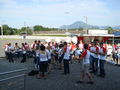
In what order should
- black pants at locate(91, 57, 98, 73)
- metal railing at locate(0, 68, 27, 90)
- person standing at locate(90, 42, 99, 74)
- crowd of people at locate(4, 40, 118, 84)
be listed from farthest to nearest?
black pants at locate(91, 57, 98, 73), person standing at locate(90, 42, 99, 74), crowd of people at locate(4, 40, 118, 84), metal railing at locate(0, 68, 27, 90)

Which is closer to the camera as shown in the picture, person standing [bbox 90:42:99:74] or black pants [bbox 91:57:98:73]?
person standing [bbox 90:42:99:74]

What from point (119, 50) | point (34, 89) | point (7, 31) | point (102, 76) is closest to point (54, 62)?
point (102, 76)

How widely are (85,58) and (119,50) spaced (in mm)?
10924

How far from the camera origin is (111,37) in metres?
36.1

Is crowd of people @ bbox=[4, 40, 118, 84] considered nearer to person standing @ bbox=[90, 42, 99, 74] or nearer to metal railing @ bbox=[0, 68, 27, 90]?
person standing @ bbox=[90, 42, 99, 74]

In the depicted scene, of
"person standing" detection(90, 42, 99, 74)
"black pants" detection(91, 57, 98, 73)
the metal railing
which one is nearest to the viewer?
the metal railing

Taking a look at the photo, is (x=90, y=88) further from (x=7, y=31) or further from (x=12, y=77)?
(x=7, y=31)

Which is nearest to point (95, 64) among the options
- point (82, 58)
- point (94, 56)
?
point (94, 56)

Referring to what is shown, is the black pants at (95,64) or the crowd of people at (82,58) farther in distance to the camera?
the black pants at (95,64)

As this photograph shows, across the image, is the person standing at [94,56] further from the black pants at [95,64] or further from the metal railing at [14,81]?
the metal railing at [14,81]

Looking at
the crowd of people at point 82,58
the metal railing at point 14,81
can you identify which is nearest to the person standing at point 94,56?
the crowd of people at point 82,58

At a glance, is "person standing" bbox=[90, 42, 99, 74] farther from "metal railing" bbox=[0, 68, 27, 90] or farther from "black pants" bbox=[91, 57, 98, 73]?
"metal railing" bbox=[0, 68, 27, 90]

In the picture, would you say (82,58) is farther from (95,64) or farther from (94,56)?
(95,64)

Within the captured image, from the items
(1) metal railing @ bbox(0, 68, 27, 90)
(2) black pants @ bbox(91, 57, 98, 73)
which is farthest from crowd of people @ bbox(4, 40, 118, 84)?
(1) metal railing @ bbox(0, 68, 27, 90)
